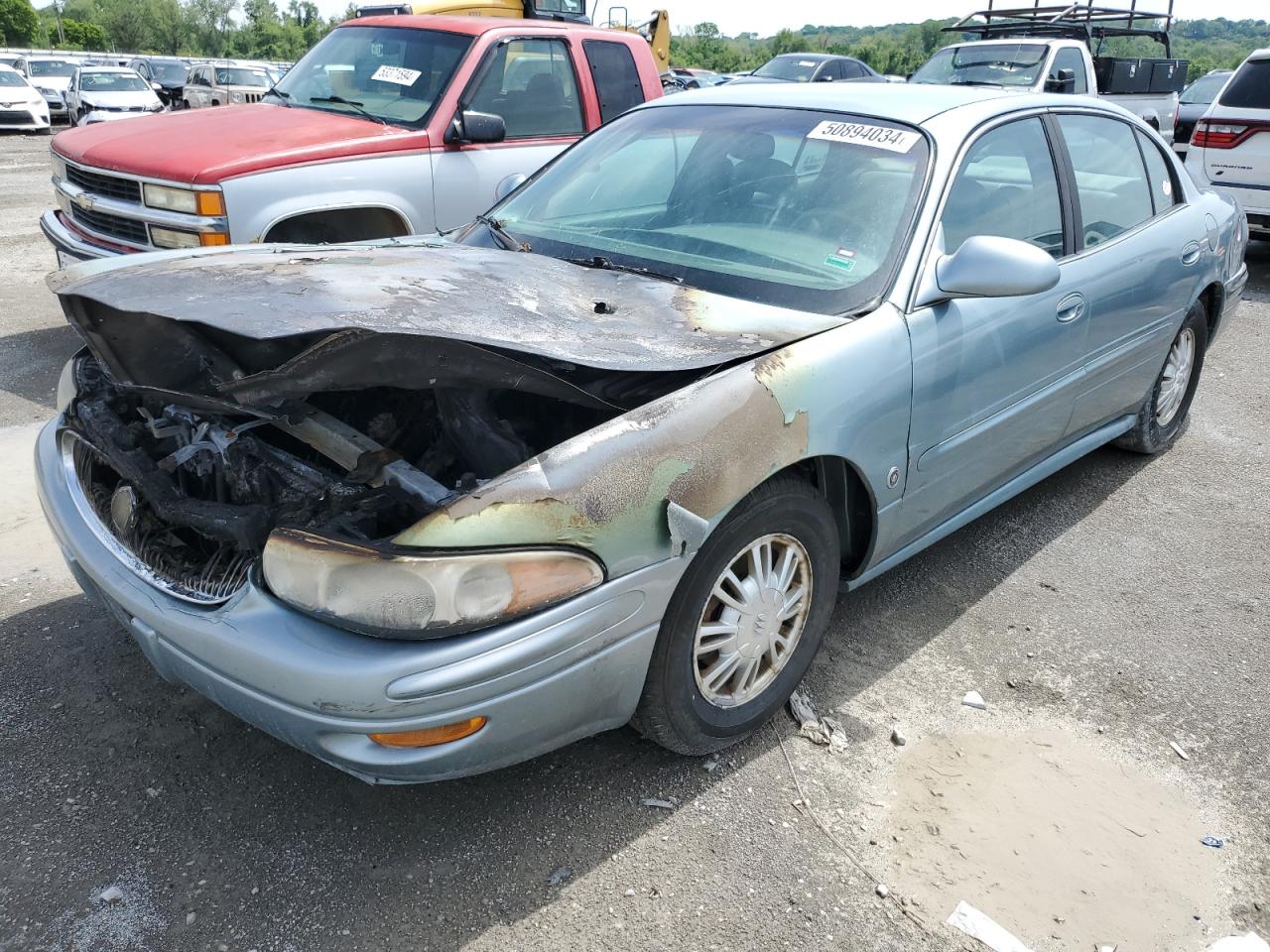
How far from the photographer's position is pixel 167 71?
87.7 feet

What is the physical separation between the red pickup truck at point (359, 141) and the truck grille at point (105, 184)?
11 millimetres

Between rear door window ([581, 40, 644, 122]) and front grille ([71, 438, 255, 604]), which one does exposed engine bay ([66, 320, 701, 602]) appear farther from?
rear door window ([581, 40, 644, 122])

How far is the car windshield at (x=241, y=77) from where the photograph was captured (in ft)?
67.5

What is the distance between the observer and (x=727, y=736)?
2.67 metres

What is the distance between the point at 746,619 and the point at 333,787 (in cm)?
114

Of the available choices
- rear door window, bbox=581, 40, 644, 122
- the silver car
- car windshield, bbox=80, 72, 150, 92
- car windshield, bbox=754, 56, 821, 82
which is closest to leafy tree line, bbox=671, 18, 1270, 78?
car windshield, bbox=754, 56, 821, 82

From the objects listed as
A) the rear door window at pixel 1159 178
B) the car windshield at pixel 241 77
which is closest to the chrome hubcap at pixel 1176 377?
the rear door window at pixel 1159 178

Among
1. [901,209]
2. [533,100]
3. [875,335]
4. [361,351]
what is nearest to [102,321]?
[361,351]

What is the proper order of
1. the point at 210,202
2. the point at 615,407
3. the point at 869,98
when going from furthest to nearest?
1. the point at 210,202
2. the point at 869,98
3. the point at 615,407

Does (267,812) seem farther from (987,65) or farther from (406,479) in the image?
(987,65)

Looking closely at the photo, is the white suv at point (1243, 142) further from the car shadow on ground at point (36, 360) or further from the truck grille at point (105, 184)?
the car shadow on ground at point (36, 360)

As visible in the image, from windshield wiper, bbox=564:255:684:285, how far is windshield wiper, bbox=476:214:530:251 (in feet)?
0.90

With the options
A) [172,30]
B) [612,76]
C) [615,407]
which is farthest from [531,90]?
[172,30]

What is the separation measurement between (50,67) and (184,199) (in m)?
24.5
